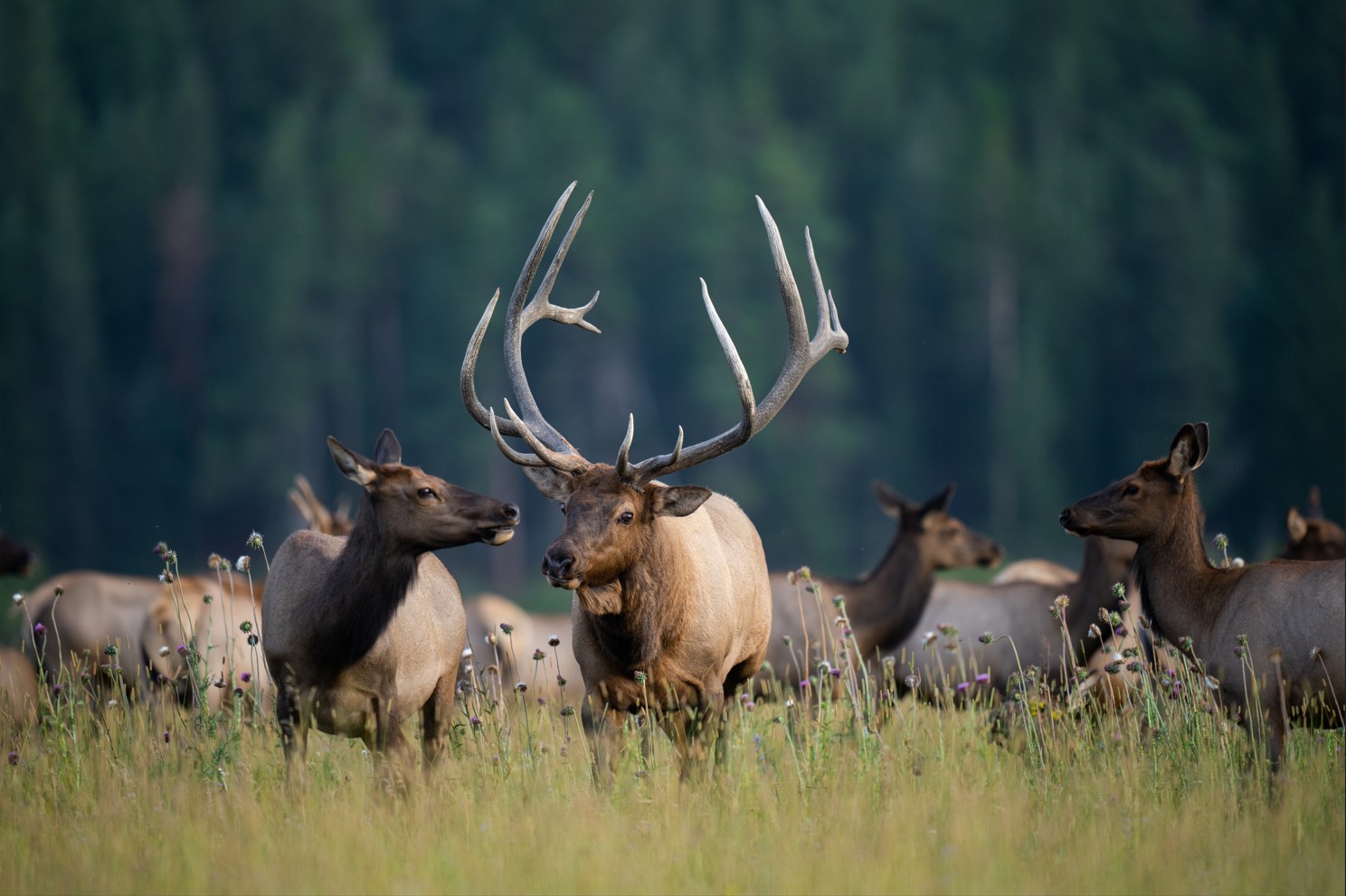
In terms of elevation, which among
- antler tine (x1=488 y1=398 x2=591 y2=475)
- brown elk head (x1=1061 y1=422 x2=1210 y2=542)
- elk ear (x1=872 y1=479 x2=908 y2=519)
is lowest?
elk ear (x1=872 y1=479 x2=908 y2=519)

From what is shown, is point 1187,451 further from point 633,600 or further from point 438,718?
point 438,718

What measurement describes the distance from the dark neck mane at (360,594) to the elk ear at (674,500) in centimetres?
103

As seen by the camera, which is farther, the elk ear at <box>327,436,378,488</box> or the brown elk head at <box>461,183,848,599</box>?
the elk ear at <box>327,436,378,488</box>

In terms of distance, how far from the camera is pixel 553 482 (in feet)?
24.0

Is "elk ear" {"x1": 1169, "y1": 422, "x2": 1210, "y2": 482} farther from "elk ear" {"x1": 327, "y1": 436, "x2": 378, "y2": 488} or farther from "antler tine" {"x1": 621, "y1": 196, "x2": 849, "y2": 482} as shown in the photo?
"elk ear" {"x1": 327, "y1": 436, "x2": 378, "y2": 488}

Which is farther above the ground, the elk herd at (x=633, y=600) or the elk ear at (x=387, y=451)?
the elk ear at (x=387, y=451)

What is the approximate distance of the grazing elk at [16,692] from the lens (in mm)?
7676

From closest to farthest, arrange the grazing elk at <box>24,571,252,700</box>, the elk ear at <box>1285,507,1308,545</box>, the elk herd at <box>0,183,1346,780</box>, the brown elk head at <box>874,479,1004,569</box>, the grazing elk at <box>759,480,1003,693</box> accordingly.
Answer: the elk herd at <box>0,183,1346,780</box> < the grazing elk at <box>24,571,252,700</box> < the grazing elk at <box>759,480,1003,693</box> < the elk ear at <box>1285,507,1308,545</box> < the brown elk head at <box>874,479,1004,569</box>

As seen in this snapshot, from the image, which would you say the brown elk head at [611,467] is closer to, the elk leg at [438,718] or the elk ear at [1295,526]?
the elk leg at [438,718]

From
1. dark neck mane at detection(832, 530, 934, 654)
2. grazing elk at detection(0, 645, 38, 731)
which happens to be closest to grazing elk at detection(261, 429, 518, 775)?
grazing elk at detection(0, 645, 38, 731)

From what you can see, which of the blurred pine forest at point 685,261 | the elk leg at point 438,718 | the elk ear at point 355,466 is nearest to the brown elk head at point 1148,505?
the elk leg at point 438,718

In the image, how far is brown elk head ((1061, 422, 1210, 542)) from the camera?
24.7 feet

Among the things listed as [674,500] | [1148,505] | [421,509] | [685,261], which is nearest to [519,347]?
[421,509]

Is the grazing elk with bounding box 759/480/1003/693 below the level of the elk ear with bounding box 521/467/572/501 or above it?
below
